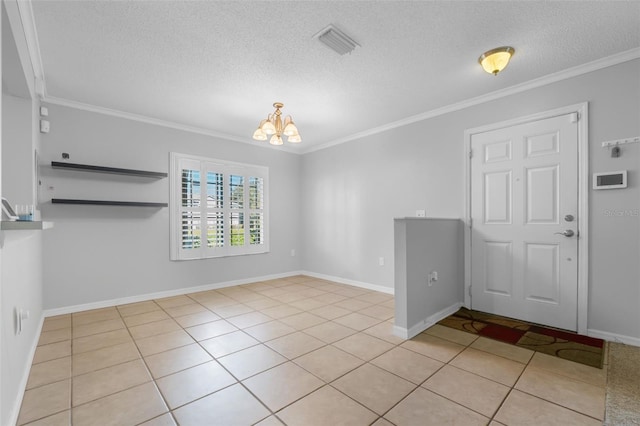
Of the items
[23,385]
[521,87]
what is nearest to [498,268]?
[521,87]

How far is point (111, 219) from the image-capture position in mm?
3830

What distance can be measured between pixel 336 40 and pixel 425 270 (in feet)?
7.68

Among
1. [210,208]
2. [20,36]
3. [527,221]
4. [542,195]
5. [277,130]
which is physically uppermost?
[20,36]

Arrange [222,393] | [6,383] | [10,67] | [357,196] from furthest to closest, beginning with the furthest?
[357,196]
[10,67]
[222,393]
[6,383]

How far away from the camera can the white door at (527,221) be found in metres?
2.90

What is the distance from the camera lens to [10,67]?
2.17 meters

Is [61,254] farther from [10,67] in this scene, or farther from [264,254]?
Result: [264,254]

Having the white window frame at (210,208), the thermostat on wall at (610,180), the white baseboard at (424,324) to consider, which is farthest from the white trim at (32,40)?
the thermostat on wall at (610,180)

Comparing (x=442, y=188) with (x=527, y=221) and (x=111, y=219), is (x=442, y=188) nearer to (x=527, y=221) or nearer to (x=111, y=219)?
(x=527, y=221)

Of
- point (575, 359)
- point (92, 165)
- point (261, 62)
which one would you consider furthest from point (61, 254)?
point (575, 359)

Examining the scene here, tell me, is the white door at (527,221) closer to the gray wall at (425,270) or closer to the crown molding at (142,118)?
the gray wall at (425,270)

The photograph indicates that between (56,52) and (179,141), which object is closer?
(56,52)

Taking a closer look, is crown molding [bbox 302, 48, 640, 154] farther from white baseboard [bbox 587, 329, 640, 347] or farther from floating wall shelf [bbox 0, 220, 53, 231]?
floating wall shelf [bbox 0, 220, 53, 231]

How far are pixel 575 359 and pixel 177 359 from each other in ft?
10.5
